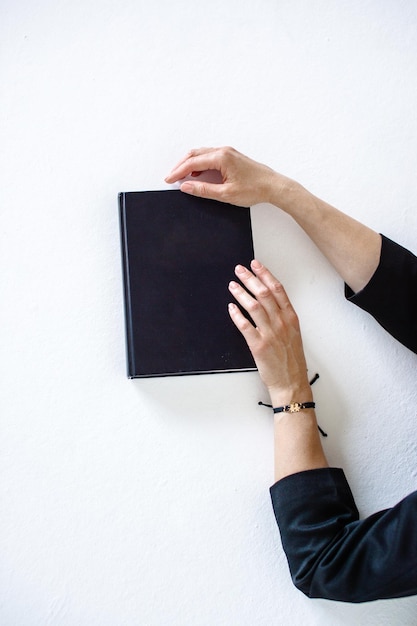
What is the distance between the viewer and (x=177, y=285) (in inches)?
37.7

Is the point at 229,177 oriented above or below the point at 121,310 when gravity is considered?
above

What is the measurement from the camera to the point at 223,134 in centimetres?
105

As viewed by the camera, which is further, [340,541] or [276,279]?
[276,279]

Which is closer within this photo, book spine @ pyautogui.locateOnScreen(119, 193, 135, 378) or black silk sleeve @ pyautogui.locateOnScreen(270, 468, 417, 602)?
black silk sleeve @ pyautogui.locateOnScreen(270, 468, 417, 602)

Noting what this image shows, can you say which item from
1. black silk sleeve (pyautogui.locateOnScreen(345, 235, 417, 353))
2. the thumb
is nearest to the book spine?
the thumb

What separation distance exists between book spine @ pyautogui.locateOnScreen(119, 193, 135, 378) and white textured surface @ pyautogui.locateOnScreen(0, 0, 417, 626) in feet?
0.13

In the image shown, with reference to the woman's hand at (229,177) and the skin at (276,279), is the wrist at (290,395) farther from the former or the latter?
the woman's hand at (229,177)

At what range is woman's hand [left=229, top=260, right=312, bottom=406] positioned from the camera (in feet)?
3.13

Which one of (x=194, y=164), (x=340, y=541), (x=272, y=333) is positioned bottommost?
(x=340, y=541)

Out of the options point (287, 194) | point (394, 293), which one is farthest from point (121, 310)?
point (394, 293)

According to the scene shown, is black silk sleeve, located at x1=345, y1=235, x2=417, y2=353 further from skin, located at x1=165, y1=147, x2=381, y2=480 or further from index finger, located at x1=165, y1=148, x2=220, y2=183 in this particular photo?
index finger, located at x1=165, y1=148, x2=220, y2=183

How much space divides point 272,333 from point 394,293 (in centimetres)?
22

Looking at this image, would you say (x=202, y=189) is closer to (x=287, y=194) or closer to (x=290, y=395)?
(x=287, y=194)

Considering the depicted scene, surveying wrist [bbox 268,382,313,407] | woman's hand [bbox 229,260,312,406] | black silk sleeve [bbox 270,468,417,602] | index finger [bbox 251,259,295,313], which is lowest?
black silk sleeve [bbox 270,468,417,602]
